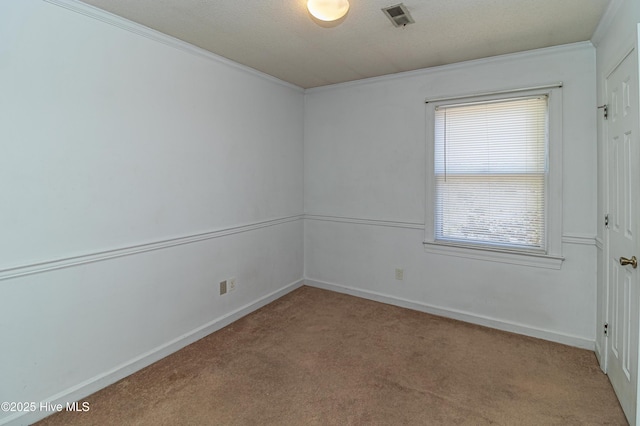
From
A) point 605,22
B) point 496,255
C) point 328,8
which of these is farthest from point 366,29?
point 496,255

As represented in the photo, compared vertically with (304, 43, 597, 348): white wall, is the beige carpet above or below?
below

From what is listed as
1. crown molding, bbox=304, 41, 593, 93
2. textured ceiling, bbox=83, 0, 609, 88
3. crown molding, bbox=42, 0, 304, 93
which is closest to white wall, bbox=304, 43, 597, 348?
crown molding, bbox=304, 41, 593, 93

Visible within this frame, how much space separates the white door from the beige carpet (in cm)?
22

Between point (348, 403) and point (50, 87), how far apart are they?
256cm

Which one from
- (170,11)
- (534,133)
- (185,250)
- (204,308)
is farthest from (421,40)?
(204,308)

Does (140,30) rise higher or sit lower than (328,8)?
higher

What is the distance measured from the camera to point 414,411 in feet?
6.35

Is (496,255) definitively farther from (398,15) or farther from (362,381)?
(398,15)

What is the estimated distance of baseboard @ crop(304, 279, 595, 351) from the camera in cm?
272

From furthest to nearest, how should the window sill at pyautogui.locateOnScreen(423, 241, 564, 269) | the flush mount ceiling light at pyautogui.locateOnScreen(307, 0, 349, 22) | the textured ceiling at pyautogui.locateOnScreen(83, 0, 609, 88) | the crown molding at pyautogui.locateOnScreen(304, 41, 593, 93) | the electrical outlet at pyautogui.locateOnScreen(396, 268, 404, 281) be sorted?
the electrical outlet at pyautogui.locateOnScreen(396, 268, 404, 281) → the window sill at pyautogui.locateOnScreen(423, 241, 564, 269) → the crown molding at pyautogui.locateOnScreen(304, 41, 593, 93) → the textured ceiling at pyautogui.locateOnScreen(83, 0, 609, 88) → the flush mount ceiling light at pyautogui.locateOnScreen(307, 0, 349, 22)

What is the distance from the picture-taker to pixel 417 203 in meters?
3.39

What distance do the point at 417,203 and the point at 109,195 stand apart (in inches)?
106

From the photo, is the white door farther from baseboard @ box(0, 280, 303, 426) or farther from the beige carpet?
baseboard @ box(0, 280, 303, 426)

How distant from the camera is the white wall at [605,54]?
1.80 meters
